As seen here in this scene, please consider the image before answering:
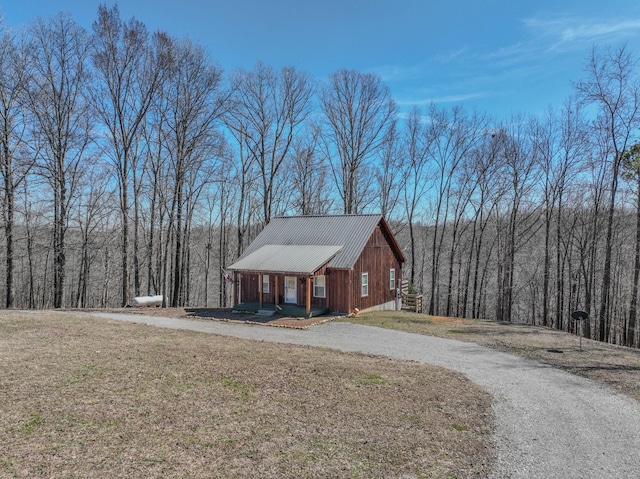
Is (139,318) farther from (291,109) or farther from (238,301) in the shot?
(291,109)

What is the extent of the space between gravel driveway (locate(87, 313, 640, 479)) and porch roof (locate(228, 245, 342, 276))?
4.79 m

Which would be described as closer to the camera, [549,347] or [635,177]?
[549,347]

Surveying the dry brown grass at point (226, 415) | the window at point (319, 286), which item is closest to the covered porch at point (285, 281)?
the window at point (319, 286)

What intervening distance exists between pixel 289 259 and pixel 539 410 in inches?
518

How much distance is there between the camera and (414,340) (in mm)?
12586

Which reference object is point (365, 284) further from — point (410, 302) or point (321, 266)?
point (410, 302)

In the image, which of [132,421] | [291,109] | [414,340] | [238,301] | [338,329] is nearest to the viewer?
[132,421]

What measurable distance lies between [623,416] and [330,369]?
5.50 metres

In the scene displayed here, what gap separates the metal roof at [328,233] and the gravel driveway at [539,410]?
20.5 ft

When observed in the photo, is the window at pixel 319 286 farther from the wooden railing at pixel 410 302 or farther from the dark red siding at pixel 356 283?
the wooden railing at pixel 410 302

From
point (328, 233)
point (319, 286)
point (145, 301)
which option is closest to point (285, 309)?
point (319, 286)

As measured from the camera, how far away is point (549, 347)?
1214 centimetres

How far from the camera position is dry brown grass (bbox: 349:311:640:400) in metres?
9.23

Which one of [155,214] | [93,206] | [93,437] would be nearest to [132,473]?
[93,437]
